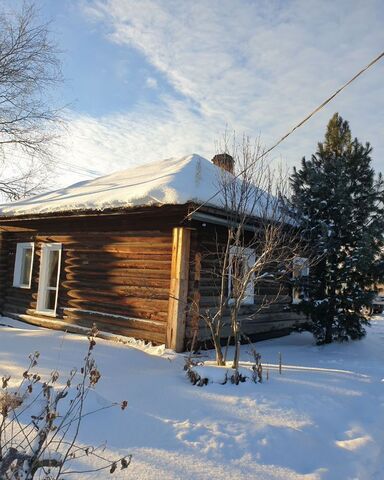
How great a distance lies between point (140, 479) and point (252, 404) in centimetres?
234

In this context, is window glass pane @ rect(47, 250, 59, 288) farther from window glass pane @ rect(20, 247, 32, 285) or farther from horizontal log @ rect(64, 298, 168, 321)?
window glass pane @ rect(20, 247, 32, 285)

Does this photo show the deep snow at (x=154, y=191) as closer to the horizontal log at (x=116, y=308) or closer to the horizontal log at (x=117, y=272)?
the horizontal log at (x=117, y=272)

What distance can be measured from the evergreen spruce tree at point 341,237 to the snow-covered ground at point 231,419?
2261mm

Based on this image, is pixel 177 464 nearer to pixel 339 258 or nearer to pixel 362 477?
pixel 362 477

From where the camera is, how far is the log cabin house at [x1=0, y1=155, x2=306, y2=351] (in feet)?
29.0

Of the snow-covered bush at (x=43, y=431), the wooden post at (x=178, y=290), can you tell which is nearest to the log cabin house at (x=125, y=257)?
the wooden post at (x=178, y=290)

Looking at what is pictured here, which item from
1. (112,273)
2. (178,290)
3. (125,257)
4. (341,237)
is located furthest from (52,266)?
(341,237)

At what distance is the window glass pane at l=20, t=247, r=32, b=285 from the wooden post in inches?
244

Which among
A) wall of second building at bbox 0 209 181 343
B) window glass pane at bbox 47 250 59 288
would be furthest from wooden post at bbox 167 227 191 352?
window glass pane at bbox 47 250 59 288

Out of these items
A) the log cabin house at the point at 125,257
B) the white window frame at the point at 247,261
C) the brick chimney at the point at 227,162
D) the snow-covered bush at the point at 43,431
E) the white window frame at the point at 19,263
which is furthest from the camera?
the white window frame at the point at 19,263

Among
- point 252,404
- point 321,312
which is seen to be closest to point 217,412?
point 252,404

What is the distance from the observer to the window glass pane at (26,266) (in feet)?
43.6

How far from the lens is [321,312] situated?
10.4 m

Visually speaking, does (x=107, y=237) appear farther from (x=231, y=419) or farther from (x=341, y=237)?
(x=231, y=419)
